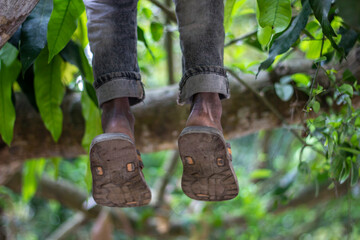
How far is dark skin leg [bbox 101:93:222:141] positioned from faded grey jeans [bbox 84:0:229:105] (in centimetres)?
2

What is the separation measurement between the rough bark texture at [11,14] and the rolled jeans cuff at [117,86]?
0.22 m

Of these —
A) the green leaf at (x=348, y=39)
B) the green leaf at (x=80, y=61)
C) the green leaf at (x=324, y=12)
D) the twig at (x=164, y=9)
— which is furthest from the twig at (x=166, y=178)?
the green leaf at (x=324, y=12)

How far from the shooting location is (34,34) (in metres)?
1.09

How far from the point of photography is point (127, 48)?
1.01 m

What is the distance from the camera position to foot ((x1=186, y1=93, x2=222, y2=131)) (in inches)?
37.5

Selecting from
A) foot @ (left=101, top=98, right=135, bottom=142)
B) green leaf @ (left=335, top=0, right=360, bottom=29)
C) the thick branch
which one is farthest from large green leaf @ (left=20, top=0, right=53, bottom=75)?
the thick branch

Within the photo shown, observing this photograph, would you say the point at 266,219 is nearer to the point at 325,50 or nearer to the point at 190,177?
the point at 325,50

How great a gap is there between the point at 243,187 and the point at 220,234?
451 millimetres

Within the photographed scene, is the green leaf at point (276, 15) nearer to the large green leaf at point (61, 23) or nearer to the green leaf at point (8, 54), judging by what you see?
the large green leaf at point (61, 23)

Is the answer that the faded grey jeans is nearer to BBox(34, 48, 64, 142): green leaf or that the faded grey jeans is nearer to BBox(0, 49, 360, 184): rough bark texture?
BBox(34, 48, 64, 142): green leaf

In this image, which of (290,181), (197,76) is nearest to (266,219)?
(290,181)

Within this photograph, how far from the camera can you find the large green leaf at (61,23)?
103cm

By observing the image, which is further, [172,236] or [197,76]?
[172,236]

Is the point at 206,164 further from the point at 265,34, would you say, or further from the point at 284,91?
the point at 284,91
